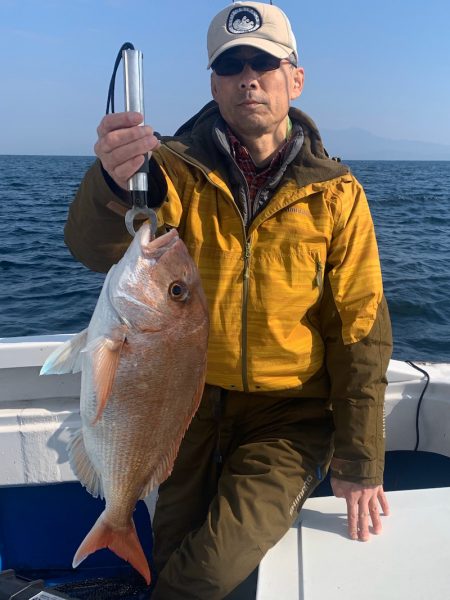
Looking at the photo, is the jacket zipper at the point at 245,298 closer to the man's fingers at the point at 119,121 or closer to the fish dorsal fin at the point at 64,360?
the fish dorsal fin at the point at 64,360

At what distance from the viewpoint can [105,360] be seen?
5.87 ft

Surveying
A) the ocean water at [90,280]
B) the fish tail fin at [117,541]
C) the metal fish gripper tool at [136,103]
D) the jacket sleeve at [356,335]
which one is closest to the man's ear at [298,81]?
the jacket sleeve at [356,335]

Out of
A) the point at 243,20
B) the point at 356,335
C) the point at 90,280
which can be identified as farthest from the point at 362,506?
the point at 90,280

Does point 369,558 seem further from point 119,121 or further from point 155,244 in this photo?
point 119,121

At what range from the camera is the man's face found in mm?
2498

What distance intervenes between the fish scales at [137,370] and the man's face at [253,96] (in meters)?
0.93

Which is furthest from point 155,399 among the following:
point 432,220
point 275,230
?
point 432,220

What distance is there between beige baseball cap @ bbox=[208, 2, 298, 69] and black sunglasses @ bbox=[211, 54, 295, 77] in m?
0.03

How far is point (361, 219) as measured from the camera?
2.62 metres

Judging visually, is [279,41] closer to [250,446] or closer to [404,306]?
[250,446]

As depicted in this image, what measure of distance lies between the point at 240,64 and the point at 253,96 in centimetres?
14

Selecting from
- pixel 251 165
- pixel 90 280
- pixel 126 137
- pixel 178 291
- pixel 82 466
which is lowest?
pixel 90 280

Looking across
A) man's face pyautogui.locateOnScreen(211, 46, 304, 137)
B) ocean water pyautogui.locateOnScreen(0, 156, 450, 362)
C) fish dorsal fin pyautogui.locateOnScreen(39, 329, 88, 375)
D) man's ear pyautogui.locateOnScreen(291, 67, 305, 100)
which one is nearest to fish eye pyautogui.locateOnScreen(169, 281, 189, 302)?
fish dorsal fin pyautogui.locateOnScreen(39, 329, 88, 375)

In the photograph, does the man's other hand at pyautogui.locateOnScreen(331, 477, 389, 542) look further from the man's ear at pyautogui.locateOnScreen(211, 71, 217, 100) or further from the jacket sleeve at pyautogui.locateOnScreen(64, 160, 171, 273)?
the man's ear at pyautogui.locateOnScreen(211, 71, 217, 100)
